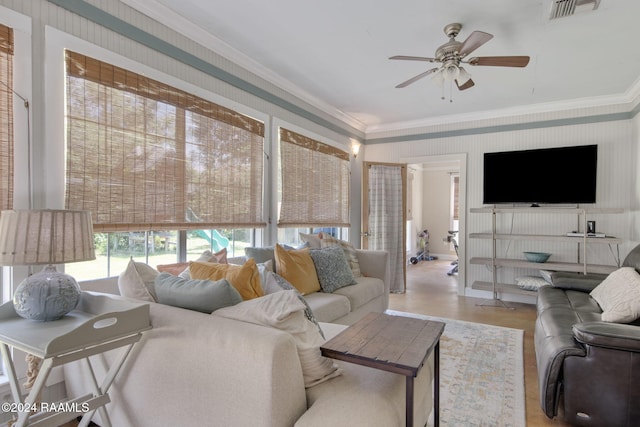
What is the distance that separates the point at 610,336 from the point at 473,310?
8.70ft

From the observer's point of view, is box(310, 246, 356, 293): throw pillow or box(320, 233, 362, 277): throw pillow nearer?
box(310, 246, 356, 293): throw pillow

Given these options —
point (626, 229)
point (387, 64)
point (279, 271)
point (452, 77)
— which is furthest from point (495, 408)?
point (626, 229)

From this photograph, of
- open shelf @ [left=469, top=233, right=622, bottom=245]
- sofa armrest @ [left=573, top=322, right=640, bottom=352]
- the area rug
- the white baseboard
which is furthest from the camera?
the white baseboard

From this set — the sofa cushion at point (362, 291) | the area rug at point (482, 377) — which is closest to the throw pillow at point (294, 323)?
the area rug at point (482, 377)

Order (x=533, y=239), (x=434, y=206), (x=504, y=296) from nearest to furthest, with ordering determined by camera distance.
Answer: (x=533, y=239)
(x=504, y=296)
(x=434, y=206)

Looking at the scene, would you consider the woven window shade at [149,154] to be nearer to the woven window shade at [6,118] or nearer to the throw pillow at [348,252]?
the woven window shade at [6,118]

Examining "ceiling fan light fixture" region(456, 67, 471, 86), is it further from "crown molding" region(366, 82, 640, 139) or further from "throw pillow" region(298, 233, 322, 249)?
"crown molding" region(366, 82, 640, 139)

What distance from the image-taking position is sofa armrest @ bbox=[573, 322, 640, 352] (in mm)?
1689

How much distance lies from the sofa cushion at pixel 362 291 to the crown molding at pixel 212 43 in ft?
7.60

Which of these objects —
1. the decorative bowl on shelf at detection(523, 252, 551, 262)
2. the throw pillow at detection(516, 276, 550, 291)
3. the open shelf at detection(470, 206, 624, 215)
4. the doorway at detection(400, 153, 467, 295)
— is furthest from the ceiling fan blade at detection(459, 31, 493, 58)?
the doorway at detection(400, 153, 467, 295)

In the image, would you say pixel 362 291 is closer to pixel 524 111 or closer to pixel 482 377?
pixel 482 377

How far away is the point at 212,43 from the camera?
2.94 meters

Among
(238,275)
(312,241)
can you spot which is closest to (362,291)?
(312,241)

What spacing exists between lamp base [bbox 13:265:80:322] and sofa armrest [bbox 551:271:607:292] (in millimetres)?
3810
